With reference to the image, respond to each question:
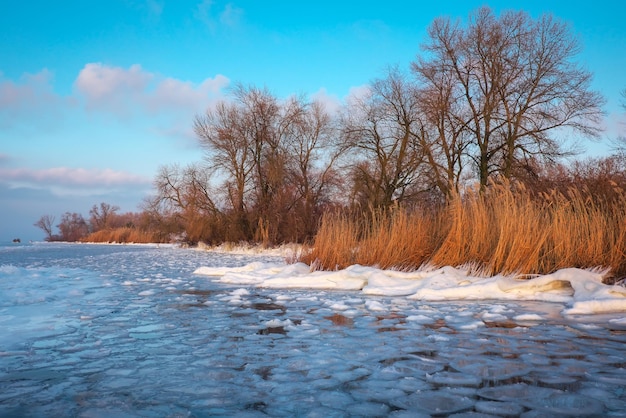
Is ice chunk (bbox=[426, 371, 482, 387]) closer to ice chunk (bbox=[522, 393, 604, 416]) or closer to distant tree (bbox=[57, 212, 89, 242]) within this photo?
ice chunk (bbox=[522, 393, 604, 416])

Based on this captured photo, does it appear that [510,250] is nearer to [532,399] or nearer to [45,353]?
[532,399]

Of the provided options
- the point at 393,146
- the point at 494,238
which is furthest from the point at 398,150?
the point at 494,238

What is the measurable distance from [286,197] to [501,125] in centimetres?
957

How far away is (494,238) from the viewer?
245 inches

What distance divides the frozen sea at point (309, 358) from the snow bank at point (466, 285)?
166mm

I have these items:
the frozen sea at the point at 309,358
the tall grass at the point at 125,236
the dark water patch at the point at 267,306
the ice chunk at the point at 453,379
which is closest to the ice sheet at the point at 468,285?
the frozen sea at the point at 309,358

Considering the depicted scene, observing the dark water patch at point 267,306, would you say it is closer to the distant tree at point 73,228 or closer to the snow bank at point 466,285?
the snow bank at point 466,285

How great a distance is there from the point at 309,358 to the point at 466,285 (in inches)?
133

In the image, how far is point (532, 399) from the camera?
1.81 m

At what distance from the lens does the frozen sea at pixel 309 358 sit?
5.85 feet

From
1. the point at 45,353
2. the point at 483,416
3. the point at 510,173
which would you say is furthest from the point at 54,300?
the point at 510,173

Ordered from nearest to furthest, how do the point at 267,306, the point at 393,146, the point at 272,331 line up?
the point at 272,331 < the point at 267,306 < the point at 393,146

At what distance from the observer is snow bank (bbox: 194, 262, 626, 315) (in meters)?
4.38

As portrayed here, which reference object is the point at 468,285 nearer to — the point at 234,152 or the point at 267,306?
the point at 267,306
